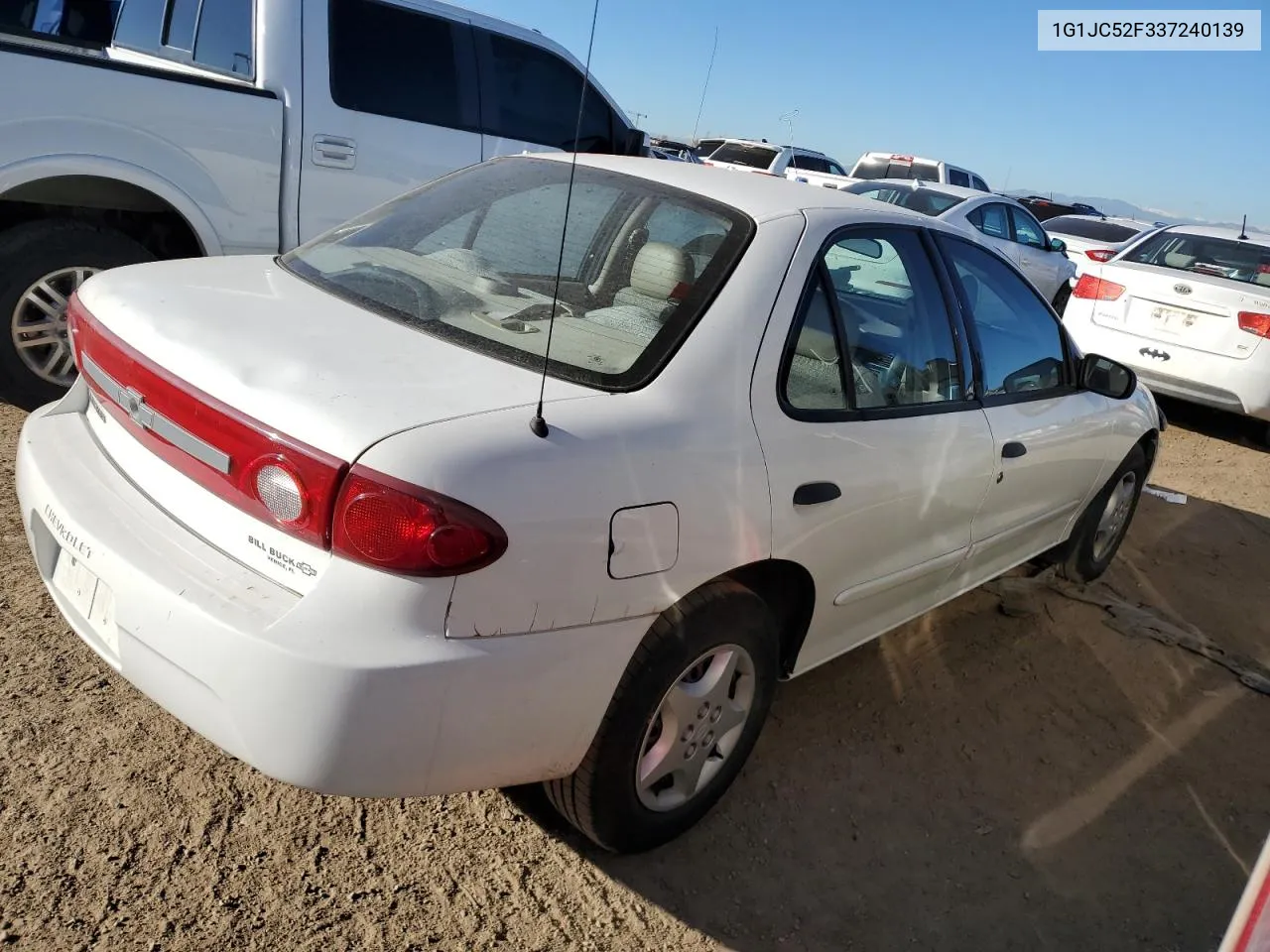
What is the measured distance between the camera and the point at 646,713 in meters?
2.28

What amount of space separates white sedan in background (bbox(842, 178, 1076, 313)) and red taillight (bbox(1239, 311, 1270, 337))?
358 centimetres

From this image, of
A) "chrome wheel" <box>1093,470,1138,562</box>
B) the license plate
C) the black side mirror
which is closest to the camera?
the license plate

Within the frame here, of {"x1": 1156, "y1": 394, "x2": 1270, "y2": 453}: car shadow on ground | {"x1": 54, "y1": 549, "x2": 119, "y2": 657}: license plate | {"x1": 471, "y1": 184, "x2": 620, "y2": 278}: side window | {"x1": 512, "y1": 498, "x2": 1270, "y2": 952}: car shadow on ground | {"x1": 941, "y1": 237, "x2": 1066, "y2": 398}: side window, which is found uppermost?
{"x1": 471, "y1": 184, "x2": 620, "y2": 278}: side window

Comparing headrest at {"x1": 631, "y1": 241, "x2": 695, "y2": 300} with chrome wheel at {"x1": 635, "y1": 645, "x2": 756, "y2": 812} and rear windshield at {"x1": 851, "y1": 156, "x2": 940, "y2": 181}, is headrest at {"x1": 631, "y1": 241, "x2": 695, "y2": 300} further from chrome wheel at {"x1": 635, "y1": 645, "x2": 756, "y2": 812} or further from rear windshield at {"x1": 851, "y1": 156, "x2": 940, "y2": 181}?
rear windshield at {"x1": 851, "y1": 156, "x2": 940, "y2": 181}

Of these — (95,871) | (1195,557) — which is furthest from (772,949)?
(1195,557)

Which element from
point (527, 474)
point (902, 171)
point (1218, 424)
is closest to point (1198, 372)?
point (1218, 424)

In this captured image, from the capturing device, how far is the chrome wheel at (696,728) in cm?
244

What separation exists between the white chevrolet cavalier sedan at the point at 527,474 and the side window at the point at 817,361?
0.01 m

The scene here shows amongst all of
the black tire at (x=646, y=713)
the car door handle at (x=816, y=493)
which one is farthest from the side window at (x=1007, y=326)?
the black tire at (x=646, y=713)

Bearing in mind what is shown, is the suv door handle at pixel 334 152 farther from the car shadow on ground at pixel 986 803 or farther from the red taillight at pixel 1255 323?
the red taillight at pixel 1255 323

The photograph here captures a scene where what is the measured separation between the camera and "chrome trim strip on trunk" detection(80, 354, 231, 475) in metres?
2.02

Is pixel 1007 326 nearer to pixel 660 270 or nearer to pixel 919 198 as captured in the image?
pixel 660 270

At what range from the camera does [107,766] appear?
2.54 metres

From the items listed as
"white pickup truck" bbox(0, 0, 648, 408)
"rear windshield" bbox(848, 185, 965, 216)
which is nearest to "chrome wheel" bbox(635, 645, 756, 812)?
"white pickup truck" bbox(0, 0, 648, 408)
